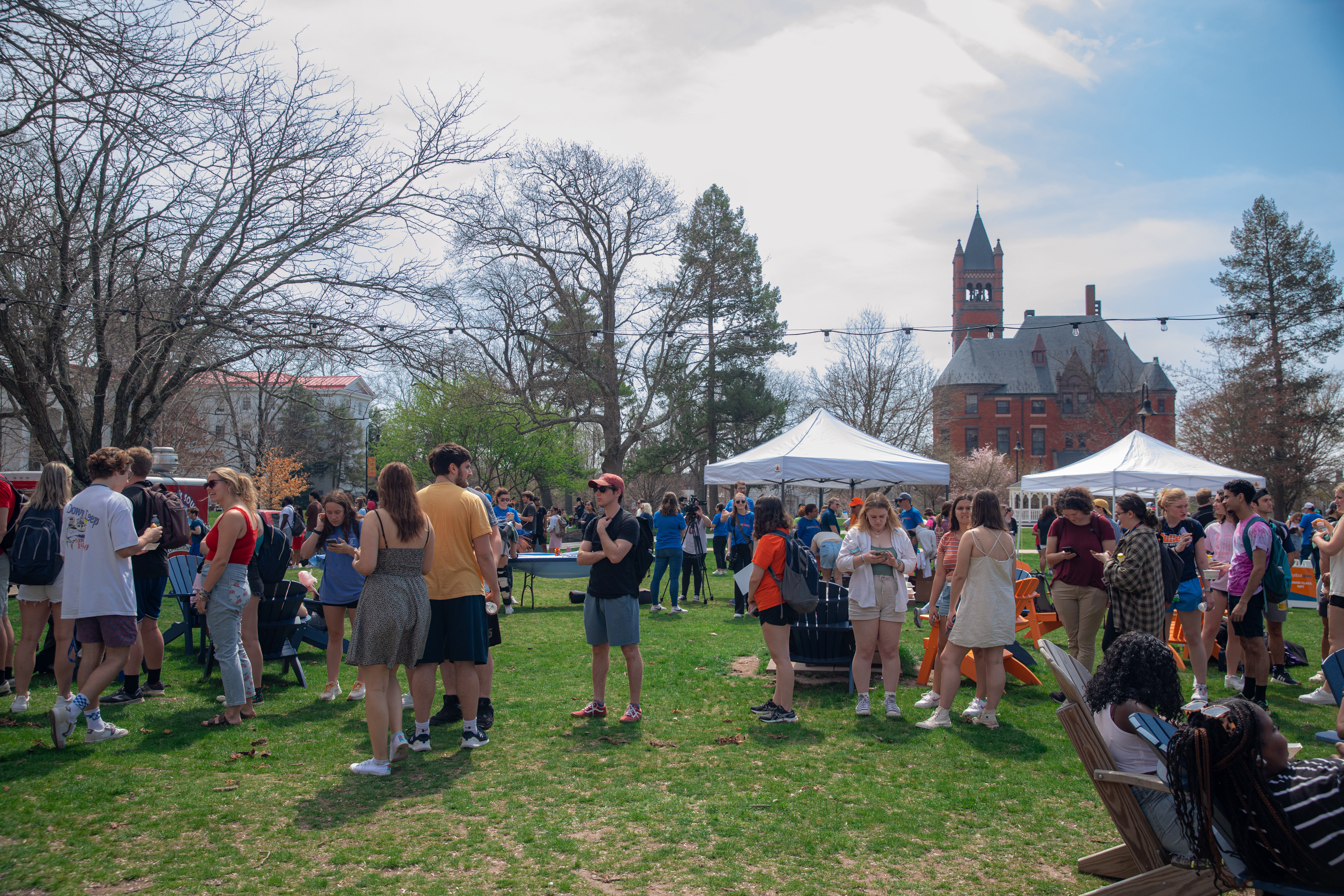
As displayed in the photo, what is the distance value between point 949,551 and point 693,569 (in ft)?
23.9

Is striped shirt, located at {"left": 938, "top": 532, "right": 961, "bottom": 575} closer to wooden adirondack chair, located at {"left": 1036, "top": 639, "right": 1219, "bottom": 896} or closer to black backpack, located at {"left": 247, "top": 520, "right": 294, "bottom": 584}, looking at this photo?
wooden adirondack chair, located at {"left": 1036, "top": 639, "right": 1219, "bottom": 896}

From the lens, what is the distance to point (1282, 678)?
7.67m

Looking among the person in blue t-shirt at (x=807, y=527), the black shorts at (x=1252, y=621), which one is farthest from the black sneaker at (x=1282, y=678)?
the person in blue t-shirt at (x=807, y=527)

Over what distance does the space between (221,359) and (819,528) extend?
871 centimetres

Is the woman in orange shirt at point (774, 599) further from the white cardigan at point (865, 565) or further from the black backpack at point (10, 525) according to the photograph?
the black backpack at point (10, 525)

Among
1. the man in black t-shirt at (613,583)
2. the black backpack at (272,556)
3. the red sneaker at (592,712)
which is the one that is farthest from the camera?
the black backpack at (272,556)

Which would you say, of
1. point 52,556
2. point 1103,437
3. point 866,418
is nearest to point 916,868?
point 52,556

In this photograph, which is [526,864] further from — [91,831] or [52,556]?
[52,556]

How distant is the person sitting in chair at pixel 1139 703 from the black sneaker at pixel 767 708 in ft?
9.63

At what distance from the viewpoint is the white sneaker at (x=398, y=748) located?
198 inches

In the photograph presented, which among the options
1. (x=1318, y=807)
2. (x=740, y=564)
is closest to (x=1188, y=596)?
(x=1318, y=807)

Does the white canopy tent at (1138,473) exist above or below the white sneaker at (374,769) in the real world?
above

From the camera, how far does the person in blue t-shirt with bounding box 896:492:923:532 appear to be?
14.1 m

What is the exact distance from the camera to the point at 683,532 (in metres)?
12.7
